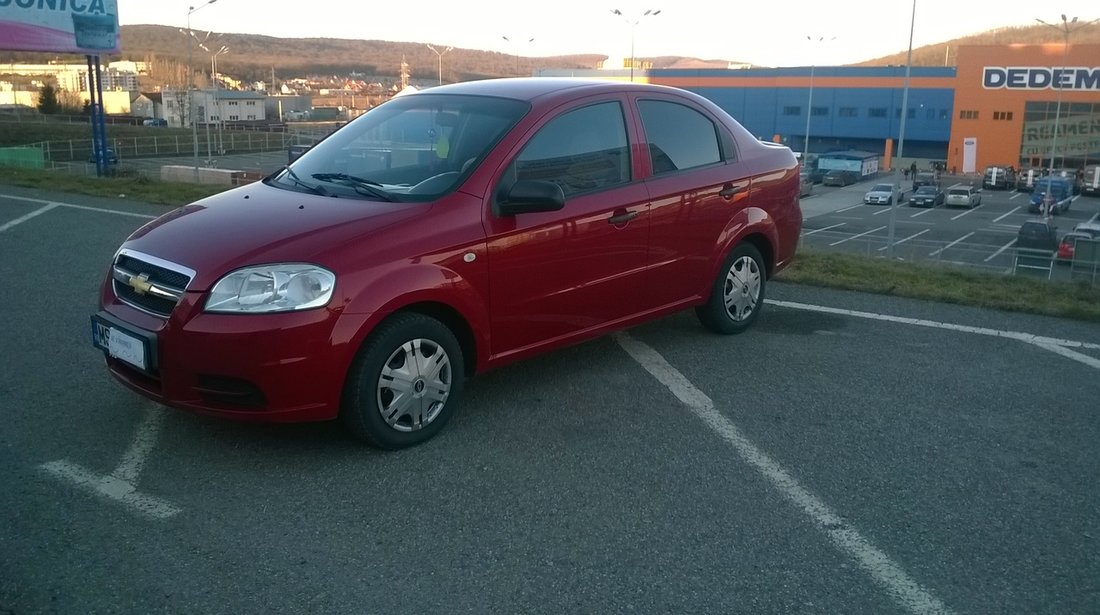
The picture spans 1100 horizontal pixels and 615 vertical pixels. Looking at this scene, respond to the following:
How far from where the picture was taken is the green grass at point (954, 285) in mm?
7102

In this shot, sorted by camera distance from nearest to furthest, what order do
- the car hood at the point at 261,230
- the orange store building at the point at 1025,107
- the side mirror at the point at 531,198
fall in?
1. the car hood at the point at 261,230
2. the side mirror at the point at 531,198
3. the orange store building at the point at 1025,107

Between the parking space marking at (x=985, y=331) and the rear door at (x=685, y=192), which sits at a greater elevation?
the rear door at (x=685, y=192)

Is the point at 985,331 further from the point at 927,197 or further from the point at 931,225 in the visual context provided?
the point at 927,197

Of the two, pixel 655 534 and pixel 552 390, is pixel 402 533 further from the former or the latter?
pixel 552 390

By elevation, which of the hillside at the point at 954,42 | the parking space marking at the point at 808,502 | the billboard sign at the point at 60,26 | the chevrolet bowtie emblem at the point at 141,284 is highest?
the hillside at the point at 954,42

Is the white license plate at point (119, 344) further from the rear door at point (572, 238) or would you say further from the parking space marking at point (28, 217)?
the parking space marking at point (28, 217)

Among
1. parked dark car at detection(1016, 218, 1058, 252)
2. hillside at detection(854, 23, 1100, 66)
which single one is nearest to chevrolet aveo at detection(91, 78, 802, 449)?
parked dark car at detection(1016, 218, 1058, 252)

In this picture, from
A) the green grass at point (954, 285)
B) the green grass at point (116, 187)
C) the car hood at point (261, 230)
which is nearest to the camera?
the car hood at point (261, 230)

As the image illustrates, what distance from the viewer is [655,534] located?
11.3 feet

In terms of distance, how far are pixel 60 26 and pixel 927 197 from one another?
39.0 m

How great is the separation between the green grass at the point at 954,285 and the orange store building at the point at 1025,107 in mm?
57849

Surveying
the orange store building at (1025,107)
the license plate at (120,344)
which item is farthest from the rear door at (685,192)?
the orange store building at (1025,107)

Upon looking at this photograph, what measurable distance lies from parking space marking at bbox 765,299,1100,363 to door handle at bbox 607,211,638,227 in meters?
2.37

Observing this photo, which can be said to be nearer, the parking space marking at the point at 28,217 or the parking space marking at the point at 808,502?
the parking space marking at the point at 808,502
